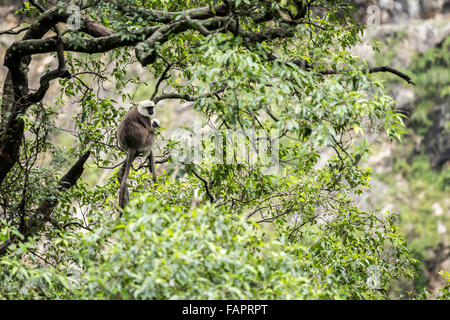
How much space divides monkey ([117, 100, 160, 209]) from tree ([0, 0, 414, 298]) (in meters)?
0.29

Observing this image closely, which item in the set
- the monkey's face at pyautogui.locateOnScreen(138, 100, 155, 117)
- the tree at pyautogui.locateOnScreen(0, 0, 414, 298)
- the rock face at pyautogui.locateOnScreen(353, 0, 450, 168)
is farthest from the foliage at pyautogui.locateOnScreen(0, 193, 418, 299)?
the rock face at pyautogui.locateOnScreen(353, 0, 450, 168)

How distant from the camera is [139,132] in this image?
15.4ft

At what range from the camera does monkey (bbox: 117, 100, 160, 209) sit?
4648mm

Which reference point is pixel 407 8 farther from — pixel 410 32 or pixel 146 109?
pixel 146 109

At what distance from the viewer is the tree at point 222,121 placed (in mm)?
3143

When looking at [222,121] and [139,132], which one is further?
[139,132]

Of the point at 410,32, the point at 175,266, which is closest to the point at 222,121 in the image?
the point at 175,266

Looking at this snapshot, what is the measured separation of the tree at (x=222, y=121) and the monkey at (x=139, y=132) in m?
0.29

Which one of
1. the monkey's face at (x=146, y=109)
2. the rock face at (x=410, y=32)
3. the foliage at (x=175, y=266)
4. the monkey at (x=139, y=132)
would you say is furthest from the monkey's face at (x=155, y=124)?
the rock face at (x=410, y=32)

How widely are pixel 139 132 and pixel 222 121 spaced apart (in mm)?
934

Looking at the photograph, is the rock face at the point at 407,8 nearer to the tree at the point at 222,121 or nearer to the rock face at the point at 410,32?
the rock face at the point at 410,32

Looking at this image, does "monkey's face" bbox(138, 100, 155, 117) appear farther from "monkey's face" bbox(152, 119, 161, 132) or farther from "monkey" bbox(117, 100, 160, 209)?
"monkey's face" bbox(152, 119, 161, 132)

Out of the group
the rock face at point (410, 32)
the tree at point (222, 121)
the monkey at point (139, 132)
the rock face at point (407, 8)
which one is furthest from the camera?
the rock face at point (407, 8)
